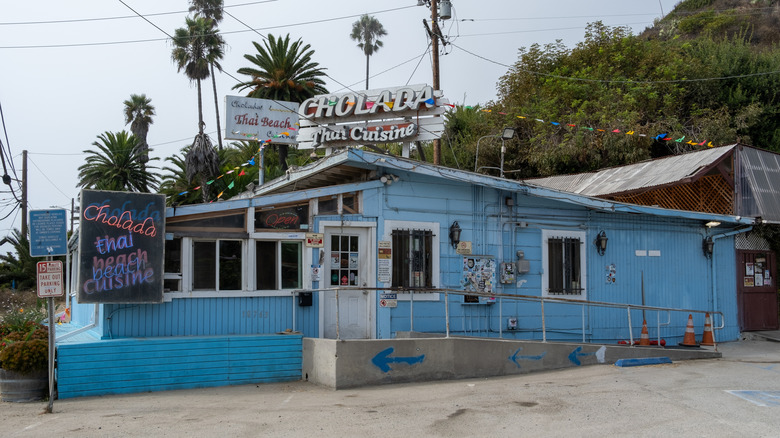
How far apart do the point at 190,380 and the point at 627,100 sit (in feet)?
68.0

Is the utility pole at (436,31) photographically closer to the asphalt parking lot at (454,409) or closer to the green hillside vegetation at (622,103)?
the green hillside vegetation at (622,103)

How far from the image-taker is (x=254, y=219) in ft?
35.1

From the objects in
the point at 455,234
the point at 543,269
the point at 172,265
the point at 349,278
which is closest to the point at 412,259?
the point at 455,234

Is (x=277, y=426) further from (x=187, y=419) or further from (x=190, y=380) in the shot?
(x=190, y=380)

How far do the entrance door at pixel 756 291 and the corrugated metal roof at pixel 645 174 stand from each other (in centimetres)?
227

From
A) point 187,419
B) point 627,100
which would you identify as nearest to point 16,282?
point 187,419

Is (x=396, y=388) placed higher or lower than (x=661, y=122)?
lower

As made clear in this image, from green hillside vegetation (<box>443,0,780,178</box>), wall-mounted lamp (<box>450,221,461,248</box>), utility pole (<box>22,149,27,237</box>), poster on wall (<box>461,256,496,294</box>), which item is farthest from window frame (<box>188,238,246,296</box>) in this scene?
utility pole (<box>22,149,27,237</box>)

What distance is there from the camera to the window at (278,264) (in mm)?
10797

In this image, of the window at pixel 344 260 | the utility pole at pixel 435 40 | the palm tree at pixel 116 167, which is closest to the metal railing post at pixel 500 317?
the window at pixel 344 260

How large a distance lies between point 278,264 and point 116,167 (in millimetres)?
21533

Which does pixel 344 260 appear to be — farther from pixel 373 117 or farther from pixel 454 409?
pixel 373 117

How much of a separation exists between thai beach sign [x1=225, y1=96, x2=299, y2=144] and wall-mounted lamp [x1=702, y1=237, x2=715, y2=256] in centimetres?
973

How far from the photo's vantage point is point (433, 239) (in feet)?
39.0
